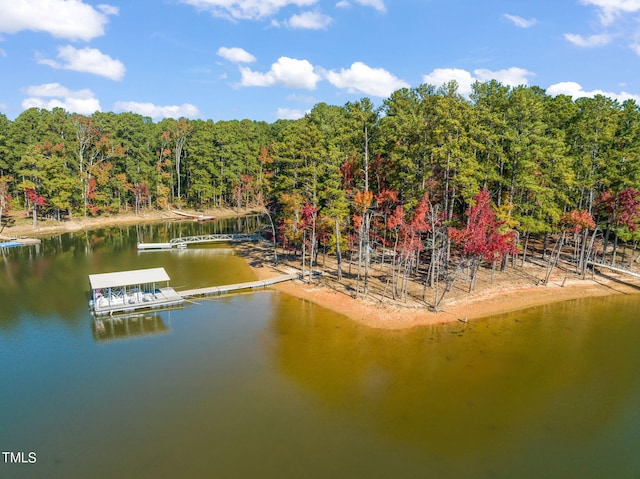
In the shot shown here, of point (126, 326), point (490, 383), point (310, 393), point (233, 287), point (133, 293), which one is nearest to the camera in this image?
point (310, 393)

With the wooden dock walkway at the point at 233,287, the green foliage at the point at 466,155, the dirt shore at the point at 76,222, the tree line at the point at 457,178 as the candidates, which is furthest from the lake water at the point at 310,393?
the dirt shore at the point at 76,222

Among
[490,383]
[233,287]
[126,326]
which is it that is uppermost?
[233,287]

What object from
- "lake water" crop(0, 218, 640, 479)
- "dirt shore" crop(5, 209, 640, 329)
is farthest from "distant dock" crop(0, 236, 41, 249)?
"dirt shore" crop(5, 209, 640, 329)

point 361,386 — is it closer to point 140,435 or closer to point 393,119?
point 140,435

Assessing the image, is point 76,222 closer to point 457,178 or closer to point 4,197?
point 4,197

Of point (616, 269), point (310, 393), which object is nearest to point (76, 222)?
point (310, 393)
